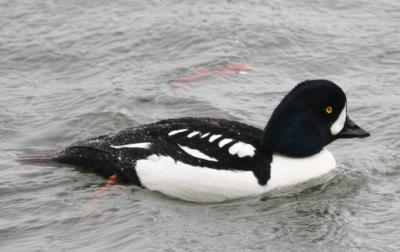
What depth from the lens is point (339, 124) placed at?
9305mm

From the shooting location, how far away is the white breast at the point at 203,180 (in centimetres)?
887

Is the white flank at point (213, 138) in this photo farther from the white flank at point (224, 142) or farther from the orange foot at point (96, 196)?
the orange foot at point (96, 196)

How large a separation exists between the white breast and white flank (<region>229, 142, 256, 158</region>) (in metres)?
0.16

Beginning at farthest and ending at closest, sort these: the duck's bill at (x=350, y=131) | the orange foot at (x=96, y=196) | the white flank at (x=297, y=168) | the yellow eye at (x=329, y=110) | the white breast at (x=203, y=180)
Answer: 1. the duck's bill at (x=350, y=131)
2. the yellow eye at (x=329, y=110)
3. the white flank at (x=297, y=168)
4. the white breast at (x=203, y=180)
5. the orange foot at (x=96, y=196)

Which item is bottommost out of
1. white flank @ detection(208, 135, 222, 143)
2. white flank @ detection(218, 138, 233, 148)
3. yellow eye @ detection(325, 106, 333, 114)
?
white flank @ detection(218, 138, 233, 148)

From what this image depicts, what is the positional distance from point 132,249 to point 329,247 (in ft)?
5.03

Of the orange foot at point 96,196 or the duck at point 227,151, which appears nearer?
the orange foot at point 96,196

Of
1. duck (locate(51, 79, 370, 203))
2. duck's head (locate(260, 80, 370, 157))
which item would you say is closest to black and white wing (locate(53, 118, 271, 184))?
duck (locate(51, 79, 370, 203))

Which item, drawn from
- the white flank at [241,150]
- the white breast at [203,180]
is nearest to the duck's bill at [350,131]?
the white breast at [203,180]

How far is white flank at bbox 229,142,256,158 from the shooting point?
351 inches

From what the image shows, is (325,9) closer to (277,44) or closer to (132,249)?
(277,44)

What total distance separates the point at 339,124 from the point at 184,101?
2480 millimetres

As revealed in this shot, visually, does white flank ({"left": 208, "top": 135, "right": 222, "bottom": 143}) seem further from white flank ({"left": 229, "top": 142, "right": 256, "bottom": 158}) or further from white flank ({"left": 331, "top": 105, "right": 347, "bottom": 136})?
white flank ({"left": 331, "top": 105, "right": 347, "bottom": 136})

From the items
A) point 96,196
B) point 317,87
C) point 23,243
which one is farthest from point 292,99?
point 23,243
